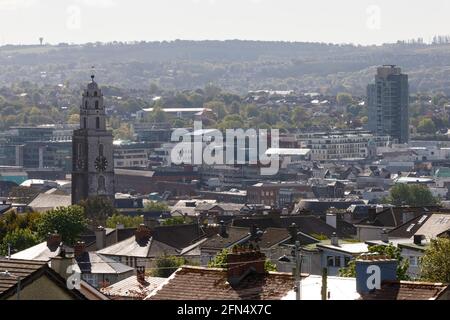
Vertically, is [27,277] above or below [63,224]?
above

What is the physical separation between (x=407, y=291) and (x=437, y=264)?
2002 centimetres

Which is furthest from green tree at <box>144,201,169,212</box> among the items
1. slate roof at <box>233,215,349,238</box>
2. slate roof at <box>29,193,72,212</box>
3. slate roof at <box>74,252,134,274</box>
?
slate roof at <box>74,252,134,274</box>

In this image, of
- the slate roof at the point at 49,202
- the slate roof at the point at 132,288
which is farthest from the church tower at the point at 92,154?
the slate roof at the point at 132,288

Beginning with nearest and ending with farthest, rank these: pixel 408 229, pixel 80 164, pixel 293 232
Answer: pixel 408 229, pixel 293 232, pixel 80 164

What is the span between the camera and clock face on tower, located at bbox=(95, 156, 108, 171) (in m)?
127

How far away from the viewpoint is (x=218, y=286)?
2453 centimetres

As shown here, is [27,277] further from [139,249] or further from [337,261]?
[139,249]

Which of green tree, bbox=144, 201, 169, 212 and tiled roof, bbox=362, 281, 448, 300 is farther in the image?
green tree, bbox=144, 201, 169, 212

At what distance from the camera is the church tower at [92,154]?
127 metres

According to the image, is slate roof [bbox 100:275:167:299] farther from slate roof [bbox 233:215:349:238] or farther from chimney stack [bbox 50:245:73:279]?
slate roof [bbox 233:215:349:238]

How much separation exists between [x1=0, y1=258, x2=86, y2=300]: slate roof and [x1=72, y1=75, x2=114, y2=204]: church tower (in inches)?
4006

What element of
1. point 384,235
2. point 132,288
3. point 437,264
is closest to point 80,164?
point 384,235

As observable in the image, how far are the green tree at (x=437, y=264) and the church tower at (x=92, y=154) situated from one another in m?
81.6
